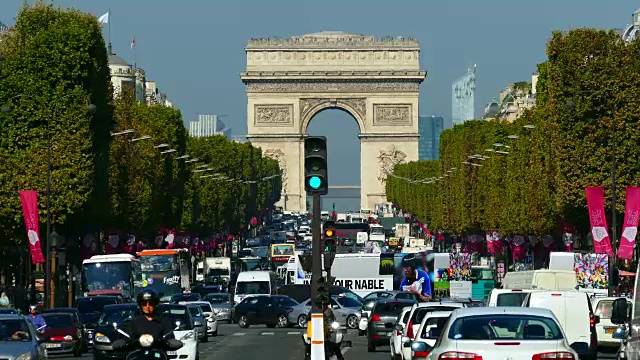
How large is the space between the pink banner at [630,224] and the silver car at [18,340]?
32391mm

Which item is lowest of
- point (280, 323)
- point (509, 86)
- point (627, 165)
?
point (280, 323)

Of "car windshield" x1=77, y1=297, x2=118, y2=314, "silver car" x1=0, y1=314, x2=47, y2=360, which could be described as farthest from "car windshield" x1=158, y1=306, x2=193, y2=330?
"car windshield" x1=77, y1=297, x2=118, y2=314

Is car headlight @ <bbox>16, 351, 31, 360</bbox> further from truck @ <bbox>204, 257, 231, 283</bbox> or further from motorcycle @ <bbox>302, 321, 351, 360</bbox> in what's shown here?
truck @ <bbox>204, 257, 231, 283</bbox>

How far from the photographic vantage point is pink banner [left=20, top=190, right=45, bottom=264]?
211 feet

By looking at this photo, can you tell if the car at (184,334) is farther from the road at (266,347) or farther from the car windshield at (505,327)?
the car windshield at (505,327)

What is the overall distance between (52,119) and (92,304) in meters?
15.9

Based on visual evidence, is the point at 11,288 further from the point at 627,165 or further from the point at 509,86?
the point at 509,86

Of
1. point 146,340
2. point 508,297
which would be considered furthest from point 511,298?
point 146,340

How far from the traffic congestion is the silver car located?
25 mm

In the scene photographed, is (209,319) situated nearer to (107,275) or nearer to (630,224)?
(107,275)

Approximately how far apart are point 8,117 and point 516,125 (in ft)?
146

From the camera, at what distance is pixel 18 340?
30.6 m

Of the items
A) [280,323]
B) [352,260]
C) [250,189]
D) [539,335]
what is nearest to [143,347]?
[539,335]

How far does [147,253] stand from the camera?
274 ft
